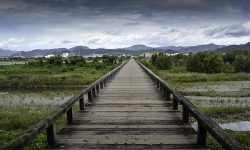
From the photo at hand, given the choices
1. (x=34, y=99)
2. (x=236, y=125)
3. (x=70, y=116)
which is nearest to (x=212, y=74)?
(x=34, y=99)

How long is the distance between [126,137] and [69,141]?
45.7 inches

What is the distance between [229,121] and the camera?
19188 millimetres

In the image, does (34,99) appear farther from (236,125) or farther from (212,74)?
(212,74)

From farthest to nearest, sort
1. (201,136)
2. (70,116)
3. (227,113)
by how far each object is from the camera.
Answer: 1. (227,113)
2. (70,116)
3. (201,136)

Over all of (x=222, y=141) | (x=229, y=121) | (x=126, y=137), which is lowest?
(x=229, y=121)

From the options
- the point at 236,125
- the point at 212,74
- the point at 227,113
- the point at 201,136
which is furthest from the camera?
the point at 212,74

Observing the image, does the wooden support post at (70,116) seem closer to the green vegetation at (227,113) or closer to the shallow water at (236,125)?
the shallow water at (236,125)

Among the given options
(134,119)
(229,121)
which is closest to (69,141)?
(134,119)

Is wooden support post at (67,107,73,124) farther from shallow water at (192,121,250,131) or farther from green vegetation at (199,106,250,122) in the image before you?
green vegetation at (199,106,250,122)

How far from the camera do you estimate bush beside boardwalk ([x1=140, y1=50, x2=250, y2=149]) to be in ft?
68.4

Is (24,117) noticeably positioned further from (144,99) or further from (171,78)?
(171,78)

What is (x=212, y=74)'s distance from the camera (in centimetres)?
5894

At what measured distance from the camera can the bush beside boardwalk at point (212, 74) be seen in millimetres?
20859

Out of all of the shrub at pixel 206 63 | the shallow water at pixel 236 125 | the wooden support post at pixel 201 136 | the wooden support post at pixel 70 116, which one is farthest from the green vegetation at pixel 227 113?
the shrub at pixel 206 63
